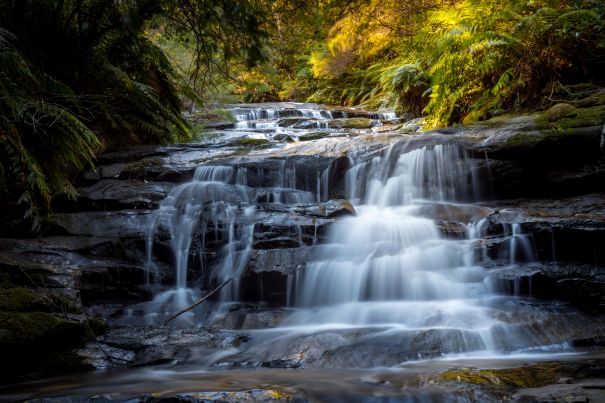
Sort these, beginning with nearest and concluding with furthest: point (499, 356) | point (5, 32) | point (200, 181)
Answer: point (499, 356) < point (5, 32) < point (200, 181)

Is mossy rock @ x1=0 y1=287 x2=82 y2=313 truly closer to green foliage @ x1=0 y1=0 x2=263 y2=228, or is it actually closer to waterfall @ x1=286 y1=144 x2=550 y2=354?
green foliage @ x1=0 y1=0 x2=263 y2=228

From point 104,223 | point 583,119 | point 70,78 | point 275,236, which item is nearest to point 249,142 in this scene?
point 70,78

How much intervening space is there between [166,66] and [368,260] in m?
5.31

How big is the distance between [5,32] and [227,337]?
382 centimetres

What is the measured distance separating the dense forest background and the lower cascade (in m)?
1.68

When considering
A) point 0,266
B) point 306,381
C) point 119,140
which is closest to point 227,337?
point 306,381

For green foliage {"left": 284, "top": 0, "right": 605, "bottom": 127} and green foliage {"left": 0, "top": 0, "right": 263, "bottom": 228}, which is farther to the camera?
green foliage {"left": 284, "top": 0, "right": 605, "bottom": 127}

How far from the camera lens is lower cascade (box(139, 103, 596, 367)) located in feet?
12.3

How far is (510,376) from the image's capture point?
2.75 meters

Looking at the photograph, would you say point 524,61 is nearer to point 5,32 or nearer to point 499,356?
point 499,356

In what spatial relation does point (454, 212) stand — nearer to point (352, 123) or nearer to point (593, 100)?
point (593, 100)

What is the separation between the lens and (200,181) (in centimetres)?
738

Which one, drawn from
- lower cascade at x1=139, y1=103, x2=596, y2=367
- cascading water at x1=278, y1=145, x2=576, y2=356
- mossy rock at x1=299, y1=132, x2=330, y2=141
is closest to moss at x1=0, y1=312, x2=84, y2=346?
lower cascade at x1=139, y1=103, x2=596, y2=367

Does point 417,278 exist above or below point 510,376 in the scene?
above
